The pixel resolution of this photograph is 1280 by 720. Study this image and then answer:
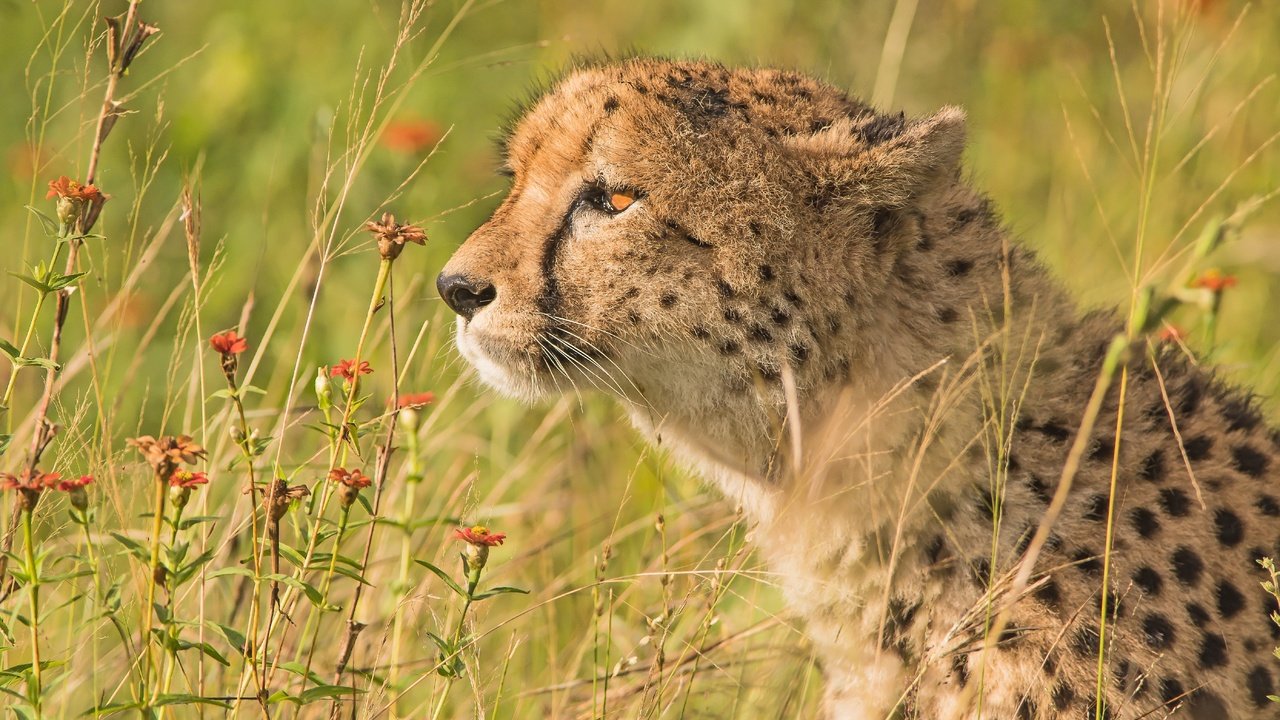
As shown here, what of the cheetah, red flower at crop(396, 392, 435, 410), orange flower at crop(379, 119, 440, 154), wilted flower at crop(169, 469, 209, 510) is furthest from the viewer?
orange flower at crop(379, 119, 440, 154)

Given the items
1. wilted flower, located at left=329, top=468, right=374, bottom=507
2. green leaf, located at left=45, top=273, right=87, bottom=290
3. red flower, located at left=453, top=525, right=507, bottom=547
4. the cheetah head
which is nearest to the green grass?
wilted flower, located at left=329, top=468, right=374, bottom=507

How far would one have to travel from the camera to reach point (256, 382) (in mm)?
4980

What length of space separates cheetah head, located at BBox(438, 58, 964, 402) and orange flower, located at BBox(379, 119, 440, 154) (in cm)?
150

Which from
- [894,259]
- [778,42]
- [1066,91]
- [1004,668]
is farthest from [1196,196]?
[1004,668]

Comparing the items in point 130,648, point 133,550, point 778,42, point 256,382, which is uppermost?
point 778,42

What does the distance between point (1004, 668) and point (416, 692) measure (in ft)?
5.35

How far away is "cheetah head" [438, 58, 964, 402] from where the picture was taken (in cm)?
285

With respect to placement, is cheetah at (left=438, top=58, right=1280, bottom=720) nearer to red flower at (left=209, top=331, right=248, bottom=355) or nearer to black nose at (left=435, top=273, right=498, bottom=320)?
black nose at (left=435, top=273, right=498, bottom=320)

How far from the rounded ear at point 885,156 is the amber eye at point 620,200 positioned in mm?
355

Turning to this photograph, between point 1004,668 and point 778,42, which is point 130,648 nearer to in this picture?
point 1004,668

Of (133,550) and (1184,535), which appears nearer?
(133,550)

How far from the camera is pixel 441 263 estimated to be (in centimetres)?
510

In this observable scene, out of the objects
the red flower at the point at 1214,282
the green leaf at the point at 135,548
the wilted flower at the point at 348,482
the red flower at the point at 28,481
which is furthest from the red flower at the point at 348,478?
the red flower at the point at 1214,282

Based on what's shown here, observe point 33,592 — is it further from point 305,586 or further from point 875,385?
point 875,385
